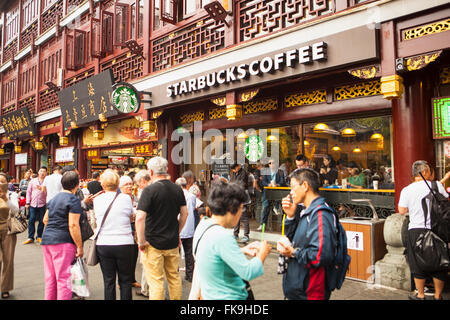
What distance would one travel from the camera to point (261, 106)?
874 cm

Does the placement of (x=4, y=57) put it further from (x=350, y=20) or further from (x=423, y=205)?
(x=423, y=205)

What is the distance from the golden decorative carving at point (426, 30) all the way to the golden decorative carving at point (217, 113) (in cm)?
500

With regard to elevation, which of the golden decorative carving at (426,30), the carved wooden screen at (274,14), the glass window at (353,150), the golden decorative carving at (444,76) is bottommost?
the glass window at (353,150)

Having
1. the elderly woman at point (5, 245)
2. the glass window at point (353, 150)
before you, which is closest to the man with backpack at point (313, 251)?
the elderly woman at point (5, 245)

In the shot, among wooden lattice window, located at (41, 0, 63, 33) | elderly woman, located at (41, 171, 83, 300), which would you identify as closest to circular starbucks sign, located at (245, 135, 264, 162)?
elderly woman, located at (41, 171, 83, 300)

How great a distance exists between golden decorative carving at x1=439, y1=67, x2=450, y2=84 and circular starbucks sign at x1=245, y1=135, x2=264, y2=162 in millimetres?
4391

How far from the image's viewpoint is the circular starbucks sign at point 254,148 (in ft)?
30.5

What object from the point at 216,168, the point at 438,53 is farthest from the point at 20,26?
the point at 438,53

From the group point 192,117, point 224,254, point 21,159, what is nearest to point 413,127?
point 224,254

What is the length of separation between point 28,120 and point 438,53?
1732cm

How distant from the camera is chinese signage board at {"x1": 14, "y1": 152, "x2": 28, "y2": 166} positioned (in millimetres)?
19422

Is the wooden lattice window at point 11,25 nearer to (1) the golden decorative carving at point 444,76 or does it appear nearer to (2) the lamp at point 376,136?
(2) the lamp at point 376,136

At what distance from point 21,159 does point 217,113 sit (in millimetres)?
15344

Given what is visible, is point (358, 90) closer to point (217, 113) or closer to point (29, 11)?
point (217, 113)
